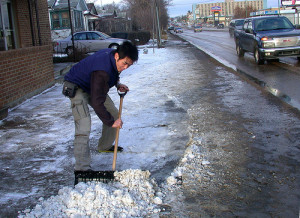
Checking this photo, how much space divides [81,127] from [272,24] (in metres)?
12.6

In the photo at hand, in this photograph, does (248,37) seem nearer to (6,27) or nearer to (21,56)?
(6,27)

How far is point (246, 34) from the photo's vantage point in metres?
Answer: 15.4

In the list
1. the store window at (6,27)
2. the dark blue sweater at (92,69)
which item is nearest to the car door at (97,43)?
the store window at (6,27)

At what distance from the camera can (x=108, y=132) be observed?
15.2ft

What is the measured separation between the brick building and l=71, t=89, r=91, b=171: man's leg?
356 centimetres

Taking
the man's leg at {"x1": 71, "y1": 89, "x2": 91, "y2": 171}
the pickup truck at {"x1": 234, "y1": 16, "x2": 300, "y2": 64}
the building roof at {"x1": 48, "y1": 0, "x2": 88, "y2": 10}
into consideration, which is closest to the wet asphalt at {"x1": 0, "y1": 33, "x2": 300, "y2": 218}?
the man's leg at {"x1": 71, "y1": 89, "x2": 91, "y2": 171}

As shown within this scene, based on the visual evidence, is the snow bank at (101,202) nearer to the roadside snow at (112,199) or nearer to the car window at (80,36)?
the roadside snow at (112,199)

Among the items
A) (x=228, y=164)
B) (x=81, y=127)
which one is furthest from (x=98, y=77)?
(x=228, y=164)

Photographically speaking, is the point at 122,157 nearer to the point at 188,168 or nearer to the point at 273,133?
the point at 188,168

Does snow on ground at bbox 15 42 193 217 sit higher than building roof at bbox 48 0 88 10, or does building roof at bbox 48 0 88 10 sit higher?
building roof at bbox 48 0 88 10

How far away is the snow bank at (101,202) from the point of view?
10.5 feet

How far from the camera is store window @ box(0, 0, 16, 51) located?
9242 mm

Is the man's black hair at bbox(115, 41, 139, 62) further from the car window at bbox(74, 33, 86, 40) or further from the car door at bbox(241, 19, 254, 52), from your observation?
the car window at bbox(74, 33, 86, 40)

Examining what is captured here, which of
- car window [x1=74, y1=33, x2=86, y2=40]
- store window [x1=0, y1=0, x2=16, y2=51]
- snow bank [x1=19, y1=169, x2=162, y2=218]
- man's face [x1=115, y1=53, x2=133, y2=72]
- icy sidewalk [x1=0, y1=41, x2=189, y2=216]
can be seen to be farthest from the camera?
car window [x1=74, y1=33, x2=86, y2=40]
